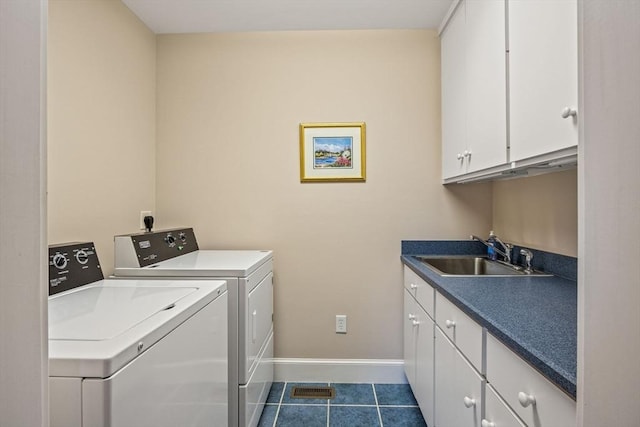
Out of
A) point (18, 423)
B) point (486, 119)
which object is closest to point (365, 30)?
point (486, 119)

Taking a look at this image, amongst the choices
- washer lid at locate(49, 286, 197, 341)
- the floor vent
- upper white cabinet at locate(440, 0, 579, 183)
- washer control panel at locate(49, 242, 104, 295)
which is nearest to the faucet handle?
upper white cabinet at locate(440, 0, 579, 183)

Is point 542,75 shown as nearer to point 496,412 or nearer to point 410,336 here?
point 496,412

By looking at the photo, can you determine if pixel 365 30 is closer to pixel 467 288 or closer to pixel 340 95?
pixel 340 95

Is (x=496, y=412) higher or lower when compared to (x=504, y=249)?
lower

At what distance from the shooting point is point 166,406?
36.2 inches

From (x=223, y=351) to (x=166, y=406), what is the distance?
51 cm

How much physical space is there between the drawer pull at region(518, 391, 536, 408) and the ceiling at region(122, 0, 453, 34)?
6.98ft

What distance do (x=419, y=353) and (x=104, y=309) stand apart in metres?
1.58

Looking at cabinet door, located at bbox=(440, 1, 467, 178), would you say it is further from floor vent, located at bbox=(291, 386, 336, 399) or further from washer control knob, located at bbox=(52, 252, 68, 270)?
washer control knob, located at bbox=(52, 252, 68, 270)

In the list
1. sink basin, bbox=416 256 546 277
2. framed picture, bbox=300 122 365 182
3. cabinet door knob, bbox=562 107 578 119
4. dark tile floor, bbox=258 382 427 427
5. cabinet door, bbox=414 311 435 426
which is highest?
framed picture, bbox=300 122 365 182

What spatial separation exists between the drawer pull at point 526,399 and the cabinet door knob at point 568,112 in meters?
0.80

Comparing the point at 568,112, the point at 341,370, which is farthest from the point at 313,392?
the point at 568,112

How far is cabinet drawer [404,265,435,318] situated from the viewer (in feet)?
5.45

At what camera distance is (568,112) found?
3.27 feet
